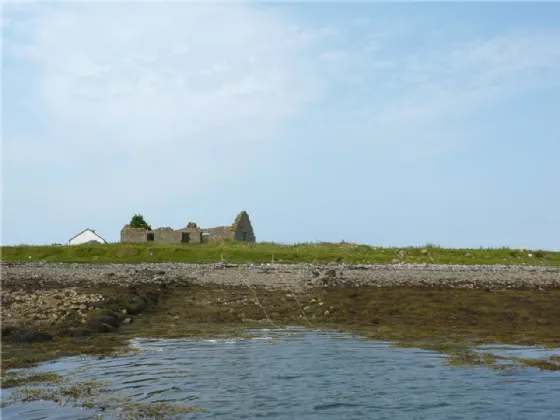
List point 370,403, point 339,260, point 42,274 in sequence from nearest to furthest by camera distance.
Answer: point 370,403
point 42,274
point 339,260

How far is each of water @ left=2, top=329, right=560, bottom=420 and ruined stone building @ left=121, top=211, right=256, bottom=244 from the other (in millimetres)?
46796

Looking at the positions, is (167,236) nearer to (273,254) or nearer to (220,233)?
(220,233)

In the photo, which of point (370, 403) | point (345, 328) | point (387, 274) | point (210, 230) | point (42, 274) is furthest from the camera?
point (210, 230)

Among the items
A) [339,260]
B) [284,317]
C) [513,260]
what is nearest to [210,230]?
[339,260]

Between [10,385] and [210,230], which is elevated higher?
[210,230]

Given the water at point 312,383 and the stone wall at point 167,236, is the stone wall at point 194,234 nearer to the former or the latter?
the stone wall at point 167,236

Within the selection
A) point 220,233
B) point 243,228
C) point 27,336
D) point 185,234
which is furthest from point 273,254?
point 27,336

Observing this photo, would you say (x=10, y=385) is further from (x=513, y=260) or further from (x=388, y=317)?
(x=513, y=260)

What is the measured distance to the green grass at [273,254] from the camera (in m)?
46.4

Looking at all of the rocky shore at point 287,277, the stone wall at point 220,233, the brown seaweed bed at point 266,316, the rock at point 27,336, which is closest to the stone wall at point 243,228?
the stone wall at point 220,233

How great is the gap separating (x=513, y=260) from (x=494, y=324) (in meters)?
30.5

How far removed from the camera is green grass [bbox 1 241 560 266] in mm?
46375

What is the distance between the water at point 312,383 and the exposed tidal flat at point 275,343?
0.05 m

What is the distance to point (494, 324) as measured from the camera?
21359mm
